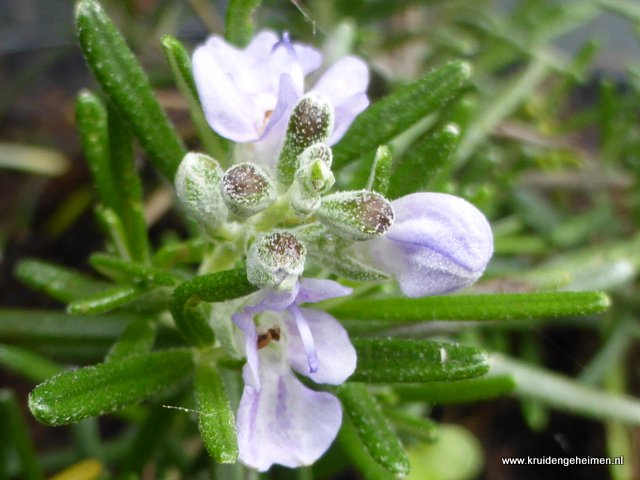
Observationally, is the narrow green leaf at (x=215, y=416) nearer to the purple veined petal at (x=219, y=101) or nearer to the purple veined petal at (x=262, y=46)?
the purple veined petal at (x=219, y=101)

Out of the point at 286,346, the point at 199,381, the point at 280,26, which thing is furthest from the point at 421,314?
the point at 280,26

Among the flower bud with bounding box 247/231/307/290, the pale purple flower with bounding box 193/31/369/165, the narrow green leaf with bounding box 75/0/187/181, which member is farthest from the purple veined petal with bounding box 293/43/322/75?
the flower bud with bounding box 247/231/307/290

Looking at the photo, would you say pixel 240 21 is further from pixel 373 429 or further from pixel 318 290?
pixel 373 429

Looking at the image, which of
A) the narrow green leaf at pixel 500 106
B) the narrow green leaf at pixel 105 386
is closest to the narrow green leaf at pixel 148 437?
the narrow green leaf at pixel 105 386

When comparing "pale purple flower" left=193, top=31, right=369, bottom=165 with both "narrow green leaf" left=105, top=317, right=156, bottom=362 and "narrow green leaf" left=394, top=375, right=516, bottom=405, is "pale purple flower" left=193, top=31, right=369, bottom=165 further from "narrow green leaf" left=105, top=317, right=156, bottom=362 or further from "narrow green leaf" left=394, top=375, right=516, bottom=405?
"narrow green leaf" left=394, top=375, right=516, bottom=405

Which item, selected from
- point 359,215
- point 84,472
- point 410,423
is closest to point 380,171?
point 359,215
